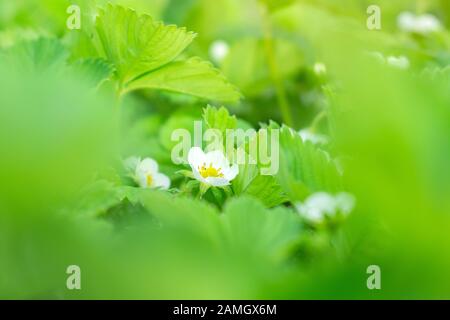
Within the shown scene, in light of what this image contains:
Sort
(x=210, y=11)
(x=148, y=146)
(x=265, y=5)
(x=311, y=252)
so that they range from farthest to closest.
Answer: (x=210, y=11)
(x=265, y=5)
(x=148, y=146)
(x=311, y=252)

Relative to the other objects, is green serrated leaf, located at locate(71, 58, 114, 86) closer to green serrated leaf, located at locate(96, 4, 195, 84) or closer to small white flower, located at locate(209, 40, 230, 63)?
green serrated leaf, located at locate(96, 4, 195, 84)

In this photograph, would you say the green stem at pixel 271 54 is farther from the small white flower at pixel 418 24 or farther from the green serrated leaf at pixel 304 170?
the green serrated leaf at pixel 304 170

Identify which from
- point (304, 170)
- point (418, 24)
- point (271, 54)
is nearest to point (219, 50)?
point (271, 54)

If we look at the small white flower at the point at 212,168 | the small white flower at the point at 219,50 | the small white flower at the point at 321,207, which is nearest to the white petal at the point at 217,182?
the small white flower at the point at 212,168

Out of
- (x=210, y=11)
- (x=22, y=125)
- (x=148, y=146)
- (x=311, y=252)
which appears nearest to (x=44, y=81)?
(x=22, y=125)

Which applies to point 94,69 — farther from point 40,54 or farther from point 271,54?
point 271,54

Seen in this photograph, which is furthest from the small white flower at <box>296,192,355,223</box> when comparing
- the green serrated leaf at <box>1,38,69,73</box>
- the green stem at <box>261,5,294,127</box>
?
the green stem at <box>261,5,294,127</box>

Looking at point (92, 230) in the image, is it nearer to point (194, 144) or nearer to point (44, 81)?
point (44, 81)
